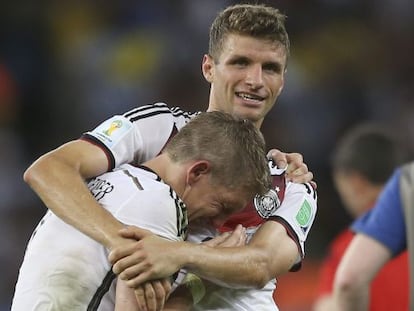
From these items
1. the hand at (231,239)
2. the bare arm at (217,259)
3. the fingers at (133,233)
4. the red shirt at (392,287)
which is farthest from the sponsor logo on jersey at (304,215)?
the red shirt at (392,287)

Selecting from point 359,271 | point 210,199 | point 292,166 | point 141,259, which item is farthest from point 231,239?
point 359,271

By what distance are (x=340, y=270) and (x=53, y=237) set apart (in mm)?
2005

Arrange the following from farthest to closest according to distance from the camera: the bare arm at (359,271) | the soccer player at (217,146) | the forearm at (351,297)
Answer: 1. the forearm at (351,297)
2. the bare arm at (359,271)
3. the soccer player at (217,146)

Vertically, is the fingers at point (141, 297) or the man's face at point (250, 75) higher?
the man's face at point (250, 75)

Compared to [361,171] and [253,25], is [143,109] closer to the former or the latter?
[253,25]

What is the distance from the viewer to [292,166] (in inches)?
165

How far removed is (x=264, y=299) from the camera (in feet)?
12.8

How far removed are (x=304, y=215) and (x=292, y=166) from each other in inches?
11.0

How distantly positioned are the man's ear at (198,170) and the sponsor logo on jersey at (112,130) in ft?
1.46

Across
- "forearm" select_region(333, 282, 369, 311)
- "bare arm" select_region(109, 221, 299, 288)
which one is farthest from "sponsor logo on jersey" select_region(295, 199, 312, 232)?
"forearm" select_region(333, 282, 369, 311)

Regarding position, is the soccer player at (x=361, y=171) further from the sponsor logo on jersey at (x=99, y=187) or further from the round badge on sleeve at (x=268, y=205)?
the sponsor logo on jersey at (x=99, y=187)

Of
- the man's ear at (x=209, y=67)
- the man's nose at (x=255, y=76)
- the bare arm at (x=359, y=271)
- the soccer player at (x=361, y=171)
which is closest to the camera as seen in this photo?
the man's nose at (x=255, y=76)

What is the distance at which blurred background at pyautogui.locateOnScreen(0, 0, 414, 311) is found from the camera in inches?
400

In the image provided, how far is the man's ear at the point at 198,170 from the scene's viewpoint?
137 inches
